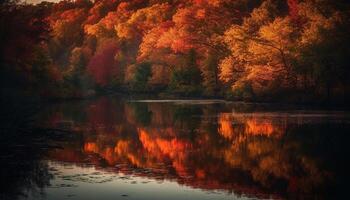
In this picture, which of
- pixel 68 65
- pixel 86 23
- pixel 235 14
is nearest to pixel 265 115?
pixel 235 14

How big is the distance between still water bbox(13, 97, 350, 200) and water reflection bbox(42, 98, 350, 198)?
0.11 ft

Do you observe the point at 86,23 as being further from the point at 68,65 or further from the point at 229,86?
the point at 229,86

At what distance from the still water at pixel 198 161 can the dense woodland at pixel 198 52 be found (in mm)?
17584

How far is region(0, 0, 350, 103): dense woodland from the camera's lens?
54719 millimetres

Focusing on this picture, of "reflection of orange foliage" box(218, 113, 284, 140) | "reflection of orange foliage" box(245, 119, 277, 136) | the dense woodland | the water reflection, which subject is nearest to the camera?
the water reflection

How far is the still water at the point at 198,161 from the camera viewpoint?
17125mm

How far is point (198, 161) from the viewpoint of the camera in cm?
2247

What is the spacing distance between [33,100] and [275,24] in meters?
27.4

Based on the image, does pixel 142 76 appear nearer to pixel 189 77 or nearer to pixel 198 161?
pixel 189 77

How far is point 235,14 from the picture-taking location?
87.3 metres

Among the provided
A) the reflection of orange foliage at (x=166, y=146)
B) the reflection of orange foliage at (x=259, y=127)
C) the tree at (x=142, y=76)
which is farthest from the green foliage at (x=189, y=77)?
the reflection of orange foliage at (x=166, y=146)

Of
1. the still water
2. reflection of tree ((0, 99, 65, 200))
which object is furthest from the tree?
the still water

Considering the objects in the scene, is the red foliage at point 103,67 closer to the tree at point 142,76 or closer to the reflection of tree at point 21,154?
the tree at point 142,76

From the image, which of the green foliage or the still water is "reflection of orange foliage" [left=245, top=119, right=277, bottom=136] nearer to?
the still water
